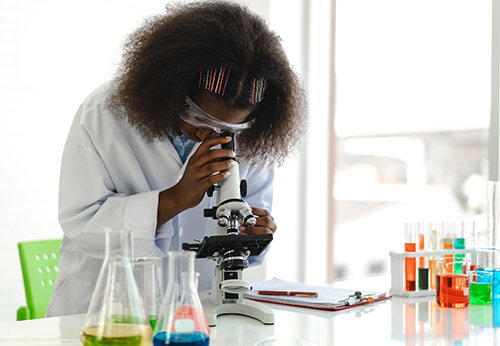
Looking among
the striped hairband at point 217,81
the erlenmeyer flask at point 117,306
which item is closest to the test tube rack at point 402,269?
the striped hairband at point 217,81

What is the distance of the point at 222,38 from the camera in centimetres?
129

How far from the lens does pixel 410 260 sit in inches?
57.5

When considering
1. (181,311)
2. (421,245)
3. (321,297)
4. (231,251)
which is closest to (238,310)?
(231,251)

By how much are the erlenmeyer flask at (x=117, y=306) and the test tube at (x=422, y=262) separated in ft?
3.19

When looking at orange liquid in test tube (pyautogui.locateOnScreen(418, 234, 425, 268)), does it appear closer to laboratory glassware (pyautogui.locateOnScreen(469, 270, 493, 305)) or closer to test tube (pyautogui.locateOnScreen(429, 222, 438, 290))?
test tube (pyautogui.locateOnScreen(429, 222, 438, 290))

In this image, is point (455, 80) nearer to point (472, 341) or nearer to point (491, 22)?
point (491, 22)

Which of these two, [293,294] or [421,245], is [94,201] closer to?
[293,294]

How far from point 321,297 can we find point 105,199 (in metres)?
0.66

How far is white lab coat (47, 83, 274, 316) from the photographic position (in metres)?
1.33

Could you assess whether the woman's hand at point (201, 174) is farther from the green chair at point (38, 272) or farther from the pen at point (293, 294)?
the green chair at point (38, 272)

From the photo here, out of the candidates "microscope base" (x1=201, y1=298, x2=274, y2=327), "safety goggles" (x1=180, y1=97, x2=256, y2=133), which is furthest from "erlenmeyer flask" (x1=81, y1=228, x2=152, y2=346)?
"safety goggles" (x1=180, y1=97, x2=256, y2=133)

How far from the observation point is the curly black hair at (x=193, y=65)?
1.29m

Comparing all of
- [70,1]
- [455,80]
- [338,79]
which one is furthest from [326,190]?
[70,1]

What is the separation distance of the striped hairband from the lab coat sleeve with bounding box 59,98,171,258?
12.5 inches
